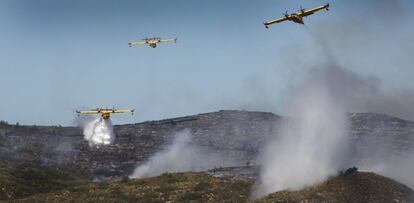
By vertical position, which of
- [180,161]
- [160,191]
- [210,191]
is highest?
[180,161]

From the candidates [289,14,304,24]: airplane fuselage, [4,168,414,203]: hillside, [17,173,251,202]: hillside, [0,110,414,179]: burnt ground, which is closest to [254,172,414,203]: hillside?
[4,168,414,203]: hillside

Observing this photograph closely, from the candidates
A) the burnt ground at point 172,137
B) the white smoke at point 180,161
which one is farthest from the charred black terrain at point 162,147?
the white smoke at point 180,161

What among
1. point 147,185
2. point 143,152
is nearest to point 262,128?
point 143,152

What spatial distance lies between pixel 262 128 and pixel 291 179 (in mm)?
56775

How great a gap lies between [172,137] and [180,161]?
18.5 metres

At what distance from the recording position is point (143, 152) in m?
90.1

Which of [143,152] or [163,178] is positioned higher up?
[143,152]

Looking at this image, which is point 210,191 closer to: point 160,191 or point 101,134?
point 160,191

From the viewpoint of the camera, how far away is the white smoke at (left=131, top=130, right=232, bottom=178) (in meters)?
79.7

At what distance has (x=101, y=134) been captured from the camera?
96.6 m

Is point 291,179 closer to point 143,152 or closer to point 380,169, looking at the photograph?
point 380,169

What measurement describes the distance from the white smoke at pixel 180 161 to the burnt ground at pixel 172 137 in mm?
1901

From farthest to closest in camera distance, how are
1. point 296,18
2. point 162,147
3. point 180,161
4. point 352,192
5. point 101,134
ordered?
1. point 101,134
2. point 162,147
3. point 180,161
4. point 296,18
5. point 352,192

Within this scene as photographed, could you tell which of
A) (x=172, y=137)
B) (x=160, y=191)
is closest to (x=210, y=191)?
(x=160, y=191)
